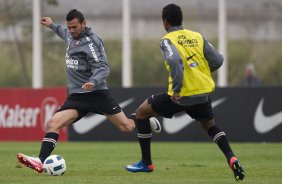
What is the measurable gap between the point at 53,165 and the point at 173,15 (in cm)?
252

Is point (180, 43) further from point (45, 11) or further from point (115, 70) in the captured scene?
point (115, 70)

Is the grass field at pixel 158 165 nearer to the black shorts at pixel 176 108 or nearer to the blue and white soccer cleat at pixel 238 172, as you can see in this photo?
the blue and white soccer cleat at pixel 238 172

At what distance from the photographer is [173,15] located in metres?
12.6

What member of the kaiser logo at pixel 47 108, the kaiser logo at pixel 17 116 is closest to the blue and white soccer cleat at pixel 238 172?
the kaiser logo at pixel 47 108

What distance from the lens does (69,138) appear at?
2498cm

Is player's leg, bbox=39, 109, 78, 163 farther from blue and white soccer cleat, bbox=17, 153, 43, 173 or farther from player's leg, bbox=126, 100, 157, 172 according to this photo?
player's leg, bbox=126, 100, 157, 172

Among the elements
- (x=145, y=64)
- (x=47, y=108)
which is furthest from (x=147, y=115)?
(x=145, y=64)

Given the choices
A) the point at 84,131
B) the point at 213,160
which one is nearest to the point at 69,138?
the point at 84,131

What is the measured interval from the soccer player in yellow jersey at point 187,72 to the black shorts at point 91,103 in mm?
891

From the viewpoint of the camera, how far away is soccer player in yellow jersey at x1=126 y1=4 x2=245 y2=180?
12.4 m

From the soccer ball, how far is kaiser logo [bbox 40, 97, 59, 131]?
12171 millimetres

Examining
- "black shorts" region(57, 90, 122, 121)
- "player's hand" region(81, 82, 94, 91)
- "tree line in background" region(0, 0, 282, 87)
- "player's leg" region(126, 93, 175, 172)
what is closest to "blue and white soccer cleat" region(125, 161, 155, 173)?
"player's leg" region(126, 93, 175, 172)

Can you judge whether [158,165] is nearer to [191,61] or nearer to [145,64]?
[191,61]

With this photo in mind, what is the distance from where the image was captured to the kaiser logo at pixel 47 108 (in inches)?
990
